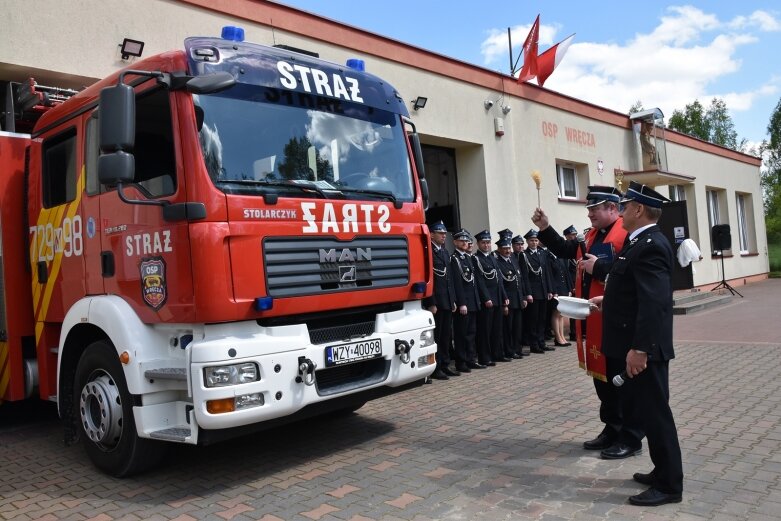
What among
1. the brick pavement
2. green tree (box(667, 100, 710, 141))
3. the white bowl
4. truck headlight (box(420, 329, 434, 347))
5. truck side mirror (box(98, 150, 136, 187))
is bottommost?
the brick pavement

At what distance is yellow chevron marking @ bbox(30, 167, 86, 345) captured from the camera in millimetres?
4934

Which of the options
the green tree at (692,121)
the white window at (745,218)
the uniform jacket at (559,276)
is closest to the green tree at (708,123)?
the green tree at (692,121)

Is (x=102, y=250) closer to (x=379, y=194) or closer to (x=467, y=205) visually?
(x=379, y=194)

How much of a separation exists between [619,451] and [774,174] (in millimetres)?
55105

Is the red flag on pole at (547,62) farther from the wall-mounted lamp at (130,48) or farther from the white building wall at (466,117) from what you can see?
the wall-mounted lamp at (130,48)

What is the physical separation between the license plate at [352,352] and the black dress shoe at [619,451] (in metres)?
1.81

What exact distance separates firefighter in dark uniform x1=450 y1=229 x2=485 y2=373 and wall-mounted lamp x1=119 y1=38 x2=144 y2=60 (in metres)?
4.67

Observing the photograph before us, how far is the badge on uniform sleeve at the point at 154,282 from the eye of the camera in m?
4.13

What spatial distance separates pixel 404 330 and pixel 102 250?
2.38 m

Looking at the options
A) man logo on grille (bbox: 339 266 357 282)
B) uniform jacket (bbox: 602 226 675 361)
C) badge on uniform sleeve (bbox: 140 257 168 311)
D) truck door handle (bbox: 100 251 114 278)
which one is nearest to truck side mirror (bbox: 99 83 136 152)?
badge on uniform sleeve (bbox: 140 257 168 311)

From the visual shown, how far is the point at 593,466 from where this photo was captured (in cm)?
439

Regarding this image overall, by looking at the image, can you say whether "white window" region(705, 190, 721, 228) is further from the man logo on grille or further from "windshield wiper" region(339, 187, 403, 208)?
the man logo on grille

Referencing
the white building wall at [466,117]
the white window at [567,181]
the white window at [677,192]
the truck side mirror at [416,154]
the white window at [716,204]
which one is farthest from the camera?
the white window at [716,204]

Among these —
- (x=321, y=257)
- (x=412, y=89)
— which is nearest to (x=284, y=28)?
(x=412, y=89)
